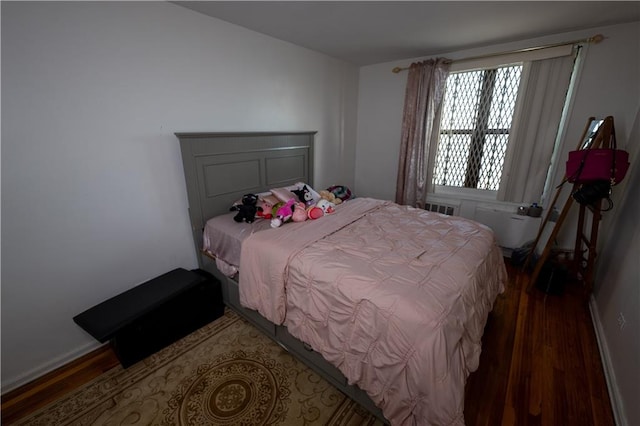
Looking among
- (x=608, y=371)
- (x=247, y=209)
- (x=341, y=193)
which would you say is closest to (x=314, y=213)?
(x=247, y=209)

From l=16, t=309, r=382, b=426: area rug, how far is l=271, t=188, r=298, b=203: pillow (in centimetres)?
126

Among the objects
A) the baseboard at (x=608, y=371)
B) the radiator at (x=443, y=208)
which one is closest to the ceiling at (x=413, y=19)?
the radiator at (x=443, y=208)

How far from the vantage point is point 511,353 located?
5.90 feet

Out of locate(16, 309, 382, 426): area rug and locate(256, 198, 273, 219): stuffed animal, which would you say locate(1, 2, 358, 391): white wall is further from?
locate(256, 198, 273, 219): stuffed animal

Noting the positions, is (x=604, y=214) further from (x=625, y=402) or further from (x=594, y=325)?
(x=625, y=402)

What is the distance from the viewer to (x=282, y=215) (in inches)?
84.1

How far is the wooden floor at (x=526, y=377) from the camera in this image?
1418mm

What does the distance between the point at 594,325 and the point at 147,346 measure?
133 inches

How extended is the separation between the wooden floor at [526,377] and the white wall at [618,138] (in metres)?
0.12

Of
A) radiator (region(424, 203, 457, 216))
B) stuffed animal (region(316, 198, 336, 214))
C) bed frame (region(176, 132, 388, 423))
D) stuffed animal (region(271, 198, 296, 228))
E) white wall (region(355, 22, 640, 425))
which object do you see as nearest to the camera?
white wall (region(355, 22, 640, 425))

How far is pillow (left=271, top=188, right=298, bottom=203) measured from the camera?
2.46m

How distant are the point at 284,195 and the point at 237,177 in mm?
486

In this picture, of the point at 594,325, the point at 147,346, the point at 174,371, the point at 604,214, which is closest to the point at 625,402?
the point at 594,325

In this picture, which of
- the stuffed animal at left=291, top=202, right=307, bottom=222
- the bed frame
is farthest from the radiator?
the stuffed animal at left=291, top=202, right=307, bottom=222
